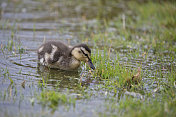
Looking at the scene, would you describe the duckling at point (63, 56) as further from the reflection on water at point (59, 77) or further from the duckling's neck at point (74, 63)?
the reflection on water at point (59, 77)

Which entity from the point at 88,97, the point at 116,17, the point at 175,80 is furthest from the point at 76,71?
the point at 116,17

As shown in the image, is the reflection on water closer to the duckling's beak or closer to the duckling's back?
the duckling's back

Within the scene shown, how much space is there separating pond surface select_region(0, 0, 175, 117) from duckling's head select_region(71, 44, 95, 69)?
0.24 metres

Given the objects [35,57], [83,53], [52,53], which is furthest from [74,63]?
[35,57]

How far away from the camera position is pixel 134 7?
43.2ft

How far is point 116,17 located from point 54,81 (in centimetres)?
691

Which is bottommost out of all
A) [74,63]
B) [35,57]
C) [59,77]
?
[59,77]

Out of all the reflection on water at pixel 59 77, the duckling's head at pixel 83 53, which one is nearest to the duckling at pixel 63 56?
the duckling's head at pixel 83 53

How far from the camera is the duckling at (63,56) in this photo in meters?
5.81

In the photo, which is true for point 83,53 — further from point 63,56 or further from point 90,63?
point 63,56

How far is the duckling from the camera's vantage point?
229 inches

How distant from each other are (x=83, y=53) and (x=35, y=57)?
140 centimetres

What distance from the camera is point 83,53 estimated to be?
579 centimetres

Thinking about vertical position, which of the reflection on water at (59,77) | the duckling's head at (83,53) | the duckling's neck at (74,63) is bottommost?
the reflection on water at (59,77)
